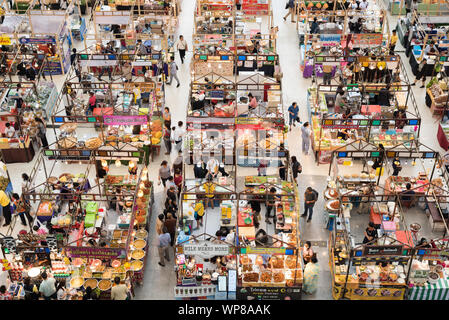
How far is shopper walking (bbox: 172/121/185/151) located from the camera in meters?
24.4

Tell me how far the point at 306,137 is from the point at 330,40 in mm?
8302

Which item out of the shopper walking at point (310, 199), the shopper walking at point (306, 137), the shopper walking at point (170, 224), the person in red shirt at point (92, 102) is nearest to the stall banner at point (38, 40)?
the person in red shirt at point (92, 102)

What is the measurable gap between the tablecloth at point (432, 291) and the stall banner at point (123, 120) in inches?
457

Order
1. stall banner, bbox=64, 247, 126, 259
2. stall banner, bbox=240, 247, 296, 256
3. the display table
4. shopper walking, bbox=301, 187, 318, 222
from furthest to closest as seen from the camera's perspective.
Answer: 1. the display table
2. shopper walking, bbox=301, 187, 318, 222
3. stall banner, bbox=64, 247, 126, 259
4. stall banner, bbox=240, 247, 296, 256

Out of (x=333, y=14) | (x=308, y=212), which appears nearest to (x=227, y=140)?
(x=308, y=212)

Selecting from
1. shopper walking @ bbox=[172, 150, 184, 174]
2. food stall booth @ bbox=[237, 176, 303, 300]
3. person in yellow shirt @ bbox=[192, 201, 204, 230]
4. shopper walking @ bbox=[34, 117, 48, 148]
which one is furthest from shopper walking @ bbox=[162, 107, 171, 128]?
food stall booth @ bbox=[237, 176, 303, 300]

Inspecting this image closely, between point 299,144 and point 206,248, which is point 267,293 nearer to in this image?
point 206,248

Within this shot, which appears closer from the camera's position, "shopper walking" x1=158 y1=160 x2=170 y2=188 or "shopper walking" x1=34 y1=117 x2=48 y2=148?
"shopper walking" x1=158 y1=160 x2=170 y2=188

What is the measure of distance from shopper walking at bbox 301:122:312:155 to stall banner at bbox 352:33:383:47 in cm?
767

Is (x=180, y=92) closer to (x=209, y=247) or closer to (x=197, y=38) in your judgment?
(x=197, y=38)

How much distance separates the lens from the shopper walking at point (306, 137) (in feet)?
78.9

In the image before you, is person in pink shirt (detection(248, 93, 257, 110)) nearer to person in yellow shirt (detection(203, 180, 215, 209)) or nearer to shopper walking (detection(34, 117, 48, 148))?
person in yellow shirt (detection(203, 180, 215, 209))

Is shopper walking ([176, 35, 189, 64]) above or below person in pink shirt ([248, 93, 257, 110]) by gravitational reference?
above

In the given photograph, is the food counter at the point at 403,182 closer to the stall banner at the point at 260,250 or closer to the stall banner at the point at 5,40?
the stall banner at the point at 260,250
